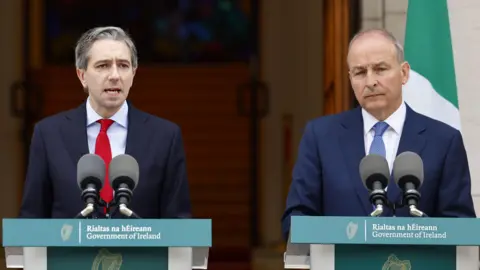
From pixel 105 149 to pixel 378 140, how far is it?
3.43 ft

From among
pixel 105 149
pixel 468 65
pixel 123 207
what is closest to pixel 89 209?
pixel 123 207

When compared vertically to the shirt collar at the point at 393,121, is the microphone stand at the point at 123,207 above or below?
below

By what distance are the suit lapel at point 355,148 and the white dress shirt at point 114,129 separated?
2.77 ft

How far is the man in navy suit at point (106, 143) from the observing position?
17.6 ft

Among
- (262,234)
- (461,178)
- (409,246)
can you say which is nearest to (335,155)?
(461,178)

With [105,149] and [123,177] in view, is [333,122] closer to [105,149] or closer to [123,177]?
[105,149]

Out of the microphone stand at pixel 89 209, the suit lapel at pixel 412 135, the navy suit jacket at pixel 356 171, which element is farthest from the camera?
the suit lapel at pixel 412 135

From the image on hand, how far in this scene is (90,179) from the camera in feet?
15.3

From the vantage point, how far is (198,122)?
15.2 metres

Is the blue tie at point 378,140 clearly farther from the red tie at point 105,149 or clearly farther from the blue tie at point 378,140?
the red tie at point 105,149

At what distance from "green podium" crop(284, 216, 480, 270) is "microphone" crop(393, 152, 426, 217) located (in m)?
0.06

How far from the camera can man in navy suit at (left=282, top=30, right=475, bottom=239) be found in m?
5.29

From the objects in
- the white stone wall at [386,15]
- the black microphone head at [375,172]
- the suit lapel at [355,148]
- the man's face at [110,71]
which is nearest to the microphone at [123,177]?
the man's face at [110,71]

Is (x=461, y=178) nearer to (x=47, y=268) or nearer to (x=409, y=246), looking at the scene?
(x=409, y=246)
